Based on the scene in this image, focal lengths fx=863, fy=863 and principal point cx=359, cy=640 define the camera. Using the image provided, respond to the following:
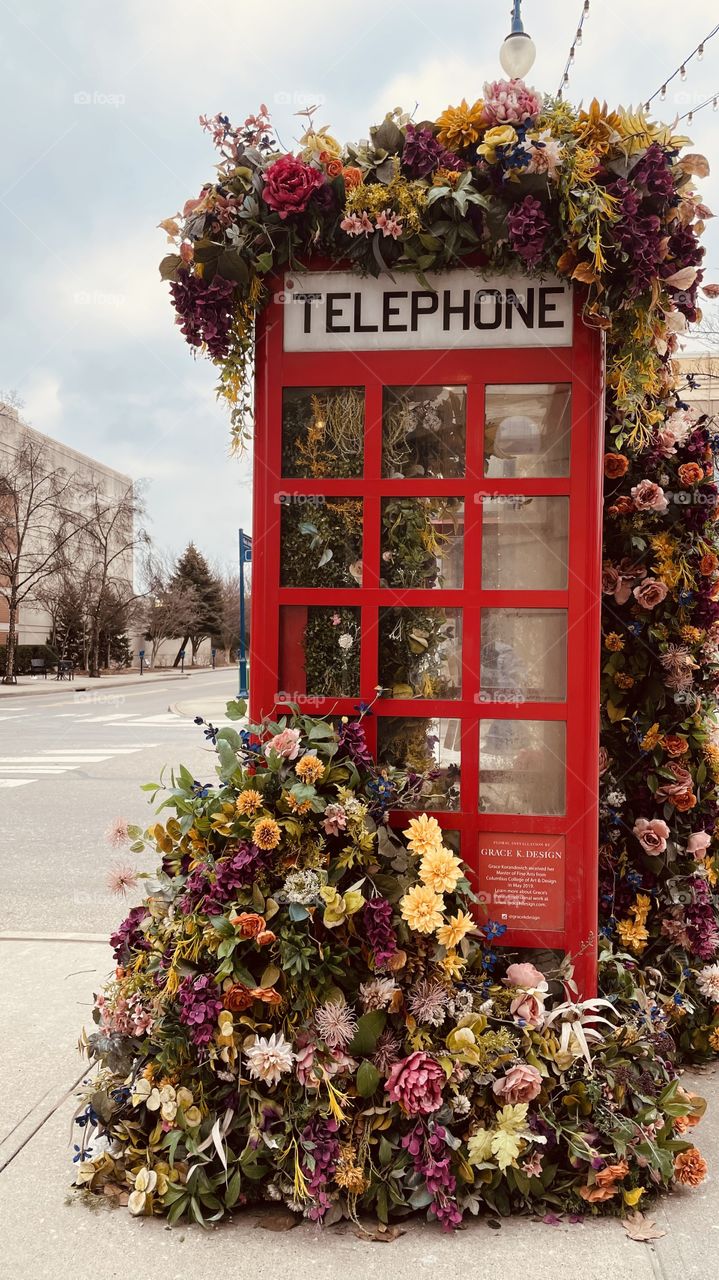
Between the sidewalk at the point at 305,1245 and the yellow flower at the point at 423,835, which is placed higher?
the yellow flower at the point at 423,835

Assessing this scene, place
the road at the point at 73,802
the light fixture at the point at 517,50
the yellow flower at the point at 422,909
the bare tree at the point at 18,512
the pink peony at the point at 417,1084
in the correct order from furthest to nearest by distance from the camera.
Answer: the bare tree at the point at 18,512 < the road at the point at 73,802 < the light fixture at the point at 517,50 < the yellow flower at the point at 422,909 < the pink peony at the point at 417,1084

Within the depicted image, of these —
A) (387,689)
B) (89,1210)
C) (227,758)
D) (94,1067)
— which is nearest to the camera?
(89,1210)

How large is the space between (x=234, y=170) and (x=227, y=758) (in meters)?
1.96

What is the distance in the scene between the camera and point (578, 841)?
294 cm

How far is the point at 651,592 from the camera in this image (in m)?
3.55

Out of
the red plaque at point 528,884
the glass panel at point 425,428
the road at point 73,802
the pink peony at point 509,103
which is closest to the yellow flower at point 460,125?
the pink peony at point 509,103

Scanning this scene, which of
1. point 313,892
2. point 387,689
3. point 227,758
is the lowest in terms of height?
point 313,892

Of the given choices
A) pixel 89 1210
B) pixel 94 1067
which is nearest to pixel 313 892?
pixel 89 1210

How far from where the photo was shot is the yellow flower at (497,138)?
106 inches

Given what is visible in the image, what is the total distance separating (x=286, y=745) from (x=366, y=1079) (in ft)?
3.39

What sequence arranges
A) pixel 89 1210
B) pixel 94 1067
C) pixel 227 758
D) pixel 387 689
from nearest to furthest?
pixel 89 1210, pixel 227 758, pixel 387 689, pixel 94 1067

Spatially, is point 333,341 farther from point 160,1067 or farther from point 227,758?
point 160,1067

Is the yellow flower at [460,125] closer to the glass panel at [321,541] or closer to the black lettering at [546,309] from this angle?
the black lettering at [546,309]

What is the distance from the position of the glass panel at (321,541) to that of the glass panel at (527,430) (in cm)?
52
